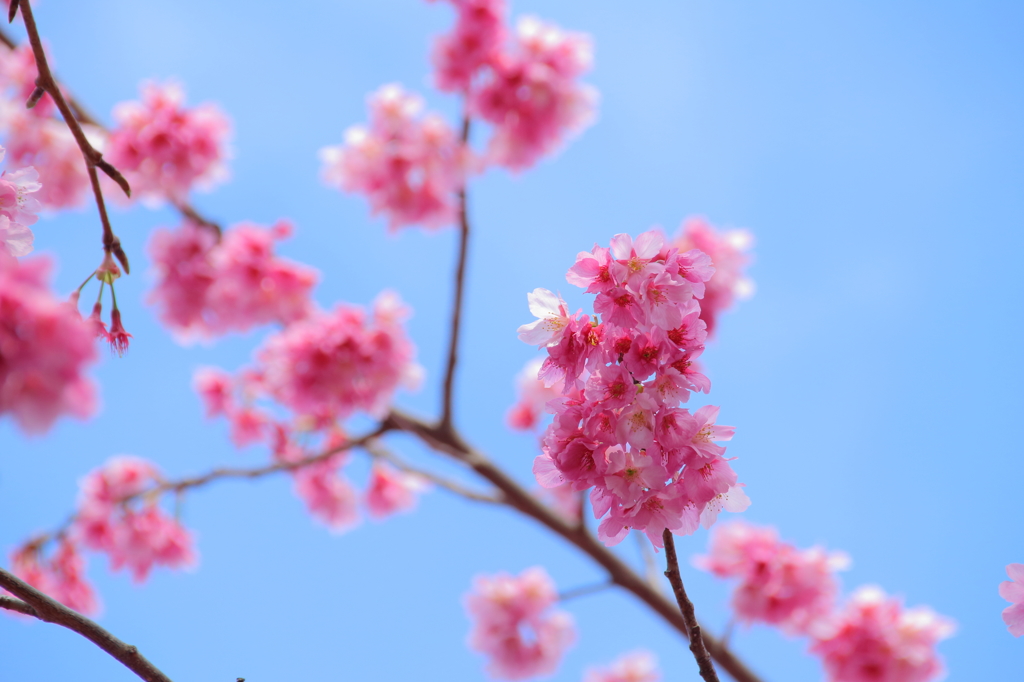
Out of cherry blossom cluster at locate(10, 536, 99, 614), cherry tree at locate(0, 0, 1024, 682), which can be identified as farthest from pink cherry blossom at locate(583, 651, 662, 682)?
cherry blossom cluster at locate(10, 536, 99, 614)

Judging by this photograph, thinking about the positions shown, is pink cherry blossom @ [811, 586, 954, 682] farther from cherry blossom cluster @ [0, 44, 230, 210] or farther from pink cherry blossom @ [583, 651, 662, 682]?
cherry blossom cluster @ [0, 44, 230, 210]

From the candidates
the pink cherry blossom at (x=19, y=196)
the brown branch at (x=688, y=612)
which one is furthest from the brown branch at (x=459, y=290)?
the brown branch at (x=688, y=612)

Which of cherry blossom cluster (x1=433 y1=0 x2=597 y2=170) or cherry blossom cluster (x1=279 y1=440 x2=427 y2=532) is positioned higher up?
cherry blossom cluster (x1=433 y1=0 x2=597 y2=170)

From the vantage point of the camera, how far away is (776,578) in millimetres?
4094

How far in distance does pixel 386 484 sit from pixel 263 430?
108cm

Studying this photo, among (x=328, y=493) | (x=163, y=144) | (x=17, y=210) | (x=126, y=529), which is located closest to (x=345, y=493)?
(x=328, y=493)

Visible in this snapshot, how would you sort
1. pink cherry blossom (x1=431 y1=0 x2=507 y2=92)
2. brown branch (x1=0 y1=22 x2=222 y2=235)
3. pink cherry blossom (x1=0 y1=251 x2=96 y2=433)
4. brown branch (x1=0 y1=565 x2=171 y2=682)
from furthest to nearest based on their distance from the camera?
pink cherry blossom (x1=431 y1=0 x2=507 y2=92), brown branch (x1=0 y1=22 x2=222 y2=235), brown branch (x1=0 y1=565 x2=171 y2=682), pink cherry blossom (x1=0 y1=251 x2=96 y2=433)

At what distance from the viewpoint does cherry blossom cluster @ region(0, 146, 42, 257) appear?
131 centimetres

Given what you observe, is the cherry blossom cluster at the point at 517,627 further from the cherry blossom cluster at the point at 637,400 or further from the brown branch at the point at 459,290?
the cherry blossom cluster at the point at 637,400

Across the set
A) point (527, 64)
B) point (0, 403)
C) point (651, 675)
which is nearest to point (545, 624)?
point (651, 675)

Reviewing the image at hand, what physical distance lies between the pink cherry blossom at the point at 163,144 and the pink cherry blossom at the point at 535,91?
1.76 metres

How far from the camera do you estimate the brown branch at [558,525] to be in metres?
3.97

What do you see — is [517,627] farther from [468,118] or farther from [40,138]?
[40,138]

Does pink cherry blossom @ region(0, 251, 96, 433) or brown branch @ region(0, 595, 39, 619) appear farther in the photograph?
brown branch @ region(0, 595, 39, 619)
